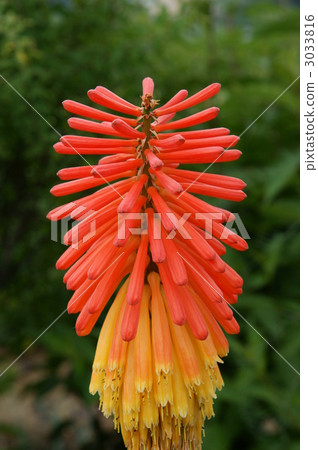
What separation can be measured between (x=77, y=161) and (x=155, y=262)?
3.57m

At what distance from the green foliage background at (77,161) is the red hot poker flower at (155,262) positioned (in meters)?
2.55

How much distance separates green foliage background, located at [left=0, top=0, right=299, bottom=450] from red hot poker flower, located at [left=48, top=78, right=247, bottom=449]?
8.37 ft

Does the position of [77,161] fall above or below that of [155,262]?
above

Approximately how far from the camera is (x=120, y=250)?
2.22 meters

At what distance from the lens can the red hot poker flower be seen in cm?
204

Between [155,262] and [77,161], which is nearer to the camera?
[155,262]

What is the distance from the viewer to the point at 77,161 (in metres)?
5.46

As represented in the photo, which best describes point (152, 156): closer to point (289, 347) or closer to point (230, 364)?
point (289, 347)

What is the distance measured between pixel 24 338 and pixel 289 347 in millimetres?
2732

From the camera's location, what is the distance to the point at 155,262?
2078 mm

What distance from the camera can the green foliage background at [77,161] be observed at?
4934mm
